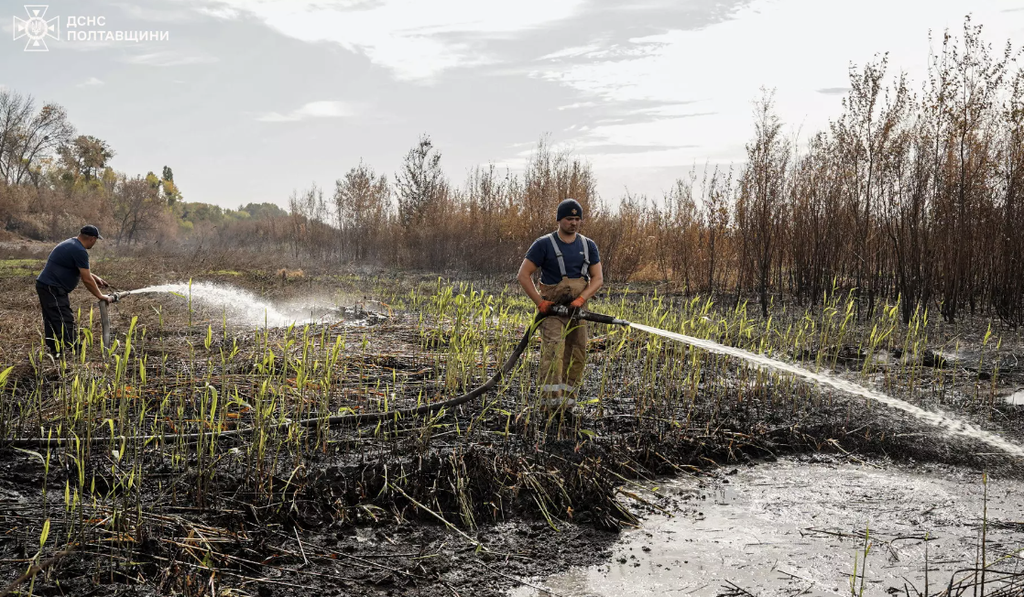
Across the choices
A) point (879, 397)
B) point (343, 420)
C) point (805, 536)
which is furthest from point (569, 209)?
point (805, 536)

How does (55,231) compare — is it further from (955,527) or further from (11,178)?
(955,527)

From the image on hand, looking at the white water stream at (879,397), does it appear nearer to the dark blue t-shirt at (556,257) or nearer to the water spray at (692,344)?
the water spray at (692,344)

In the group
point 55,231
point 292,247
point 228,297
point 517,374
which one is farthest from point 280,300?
point 55,231

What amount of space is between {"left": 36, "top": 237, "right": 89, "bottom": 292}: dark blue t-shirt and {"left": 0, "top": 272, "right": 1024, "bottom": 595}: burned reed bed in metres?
1.07

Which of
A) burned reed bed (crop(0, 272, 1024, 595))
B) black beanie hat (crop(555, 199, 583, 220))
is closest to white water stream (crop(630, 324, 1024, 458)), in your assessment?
burned reed bed (crop(0, 272, 1024, 595))

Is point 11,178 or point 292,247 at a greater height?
point 11,178

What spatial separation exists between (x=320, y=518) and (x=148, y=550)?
0.84 metres

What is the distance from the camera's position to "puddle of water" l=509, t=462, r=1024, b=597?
123 inches

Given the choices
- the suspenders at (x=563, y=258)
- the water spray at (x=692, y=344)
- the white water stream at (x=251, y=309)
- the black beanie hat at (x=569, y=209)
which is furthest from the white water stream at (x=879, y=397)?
the white water stream at (x=251, y=309)

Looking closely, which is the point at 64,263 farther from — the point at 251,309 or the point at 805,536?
the point at 805,536

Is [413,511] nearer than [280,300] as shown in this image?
Yes

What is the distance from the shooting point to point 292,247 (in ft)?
119

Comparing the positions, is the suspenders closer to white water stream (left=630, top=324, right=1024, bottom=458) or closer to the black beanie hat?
the black beanie hat

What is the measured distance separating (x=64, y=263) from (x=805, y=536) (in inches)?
286
